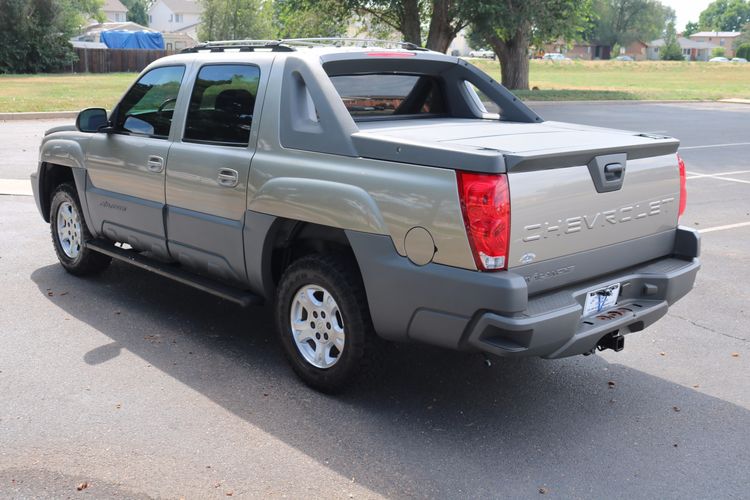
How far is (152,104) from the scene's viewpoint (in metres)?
5.83

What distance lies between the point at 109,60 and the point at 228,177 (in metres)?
48.0

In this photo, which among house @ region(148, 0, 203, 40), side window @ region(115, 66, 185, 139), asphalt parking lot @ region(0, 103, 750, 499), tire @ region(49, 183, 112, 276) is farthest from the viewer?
house @ region(148, 0, 203, 40)

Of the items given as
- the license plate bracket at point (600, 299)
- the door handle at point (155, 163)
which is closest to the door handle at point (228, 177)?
the door handle at point (155, 163)

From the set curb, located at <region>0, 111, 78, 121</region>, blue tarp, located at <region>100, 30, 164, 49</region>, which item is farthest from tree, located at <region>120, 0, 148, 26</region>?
curb, located at <region>0, 111, 78, 121</region>

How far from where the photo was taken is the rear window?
5.39 meters

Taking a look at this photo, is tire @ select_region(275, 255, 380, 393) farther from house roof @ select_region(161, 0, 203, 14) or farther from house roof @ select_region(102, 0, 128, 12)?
house roof @ select_region(102, 0, 128, 12)

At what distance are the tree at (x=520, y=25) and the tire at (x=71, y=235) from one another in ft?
76.5

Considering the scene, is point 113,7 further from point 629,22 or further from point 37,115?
point 37,115

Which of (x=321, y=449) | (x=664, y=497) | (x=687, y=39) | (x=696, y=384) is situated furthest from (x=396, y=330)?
(x=687, y=39)

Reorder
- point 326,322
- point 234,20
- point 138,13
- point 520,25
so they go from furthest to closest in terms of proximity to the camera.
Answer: point 138,13, point 234,20, point 520,25, point 326,322

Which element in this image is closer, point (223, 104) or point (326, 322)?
point (326, 322)

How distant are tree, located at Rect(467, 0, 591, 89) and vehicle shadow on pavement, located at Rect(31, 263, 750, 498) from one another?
24574 millimetres

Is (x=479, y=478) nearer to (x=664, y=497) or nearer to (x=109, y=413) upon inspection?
(x=664, y=497)

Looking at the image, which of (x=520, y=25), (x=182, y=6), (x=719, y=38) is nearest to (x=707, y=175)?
(x=520, y=25)
